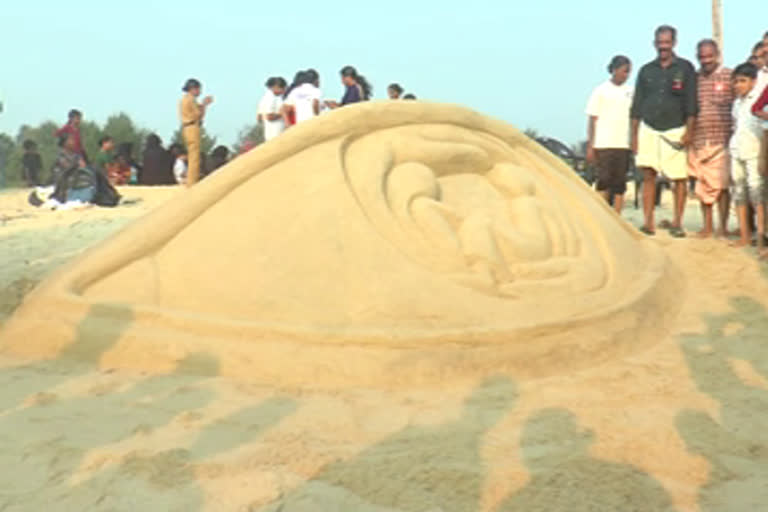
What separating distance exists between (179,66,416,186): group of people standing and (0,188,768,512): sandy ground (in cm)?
435

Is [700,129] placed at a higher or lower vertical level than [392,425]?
higher

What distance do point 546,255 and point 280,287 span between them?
Answer: 1.24m

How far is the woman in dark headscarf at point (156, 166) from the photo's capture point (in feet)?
39.0

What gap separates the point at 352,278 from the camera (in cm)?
314

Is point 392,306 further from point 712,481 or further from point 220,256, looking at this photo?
point 712,481

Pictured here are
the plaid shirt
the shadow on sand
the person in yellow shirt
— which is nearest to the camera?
the shadow on sand

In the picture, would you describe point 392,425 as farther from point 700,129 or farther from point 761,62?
point 761,62

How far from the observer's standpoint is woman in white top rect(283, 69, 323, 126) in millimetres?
7277

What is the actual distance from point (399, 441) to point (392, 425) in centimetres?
13

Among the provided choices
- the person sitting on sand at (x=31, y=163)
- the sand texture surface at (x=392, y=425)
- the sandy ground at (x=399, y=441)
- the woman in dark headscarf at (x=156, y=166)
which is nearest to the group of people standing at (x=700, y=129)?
the sand texture surface at (x=392, y=425)

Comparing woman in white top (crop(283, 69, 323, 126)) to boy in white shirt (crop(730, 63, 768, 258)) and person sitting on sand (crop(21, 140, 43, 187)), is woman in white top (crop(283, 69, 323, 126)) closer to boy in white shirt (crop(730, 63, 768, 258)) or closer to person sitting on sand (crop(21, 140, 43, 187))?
boy in white shirt (crop(730, 63, 768, 258))

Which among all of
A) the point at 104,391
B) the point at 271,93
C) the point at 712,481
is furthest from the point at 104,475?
the point at 271,93

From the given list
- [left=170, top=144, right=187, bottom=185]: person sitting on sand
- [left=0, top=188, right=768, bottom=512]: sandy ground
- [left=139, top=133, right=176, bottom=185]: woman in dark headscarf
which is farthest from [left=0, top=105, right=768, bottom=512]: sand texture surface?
[left=139, top=133, right=176, bottom=185]: woman in dark headscarf

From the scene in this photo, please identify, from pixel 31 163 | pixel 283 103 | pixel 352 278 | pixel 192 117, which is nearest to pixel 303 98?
pixel 283 103
